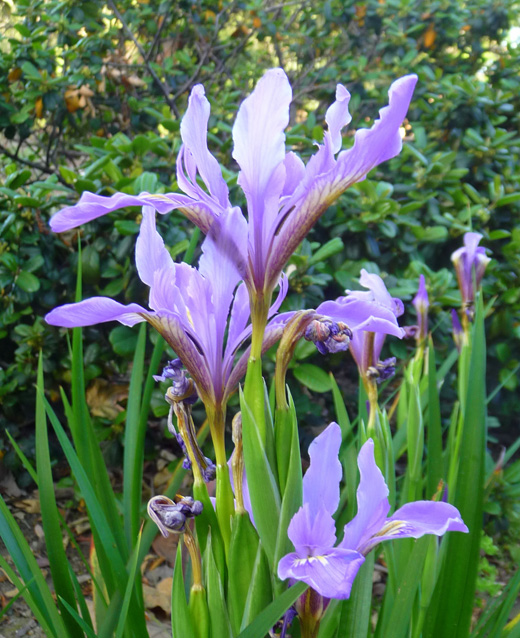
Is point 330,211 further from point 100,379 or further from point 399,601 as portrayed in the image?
point 399,601

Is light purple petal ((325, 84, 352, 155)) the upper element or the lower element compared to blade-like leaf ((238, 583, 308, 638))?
upper

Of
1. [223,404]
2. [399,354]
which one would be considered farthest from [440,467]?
[399,354]

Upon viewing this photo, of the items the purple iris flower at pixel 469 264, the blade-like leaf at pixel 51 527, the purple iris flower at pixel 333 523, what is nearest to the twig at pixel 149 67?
the purple iris flower at pixel 469 264

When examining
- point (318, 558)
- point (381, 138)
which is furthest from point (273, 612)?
point (381, 138)

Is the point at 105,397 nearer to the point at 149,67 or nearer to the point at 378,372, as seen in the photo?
the point at 378,372

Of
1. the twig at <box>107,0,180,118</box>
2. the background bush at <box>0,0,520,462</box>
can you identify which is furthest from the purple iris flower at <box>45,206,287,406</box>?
the twig at <box>107,0,180,118</box>

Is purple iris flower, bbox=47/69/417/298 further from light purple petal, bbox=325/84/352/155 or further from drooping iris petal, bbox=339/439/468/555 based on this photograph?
drooping iris petal, bbox=339/439/468/555
